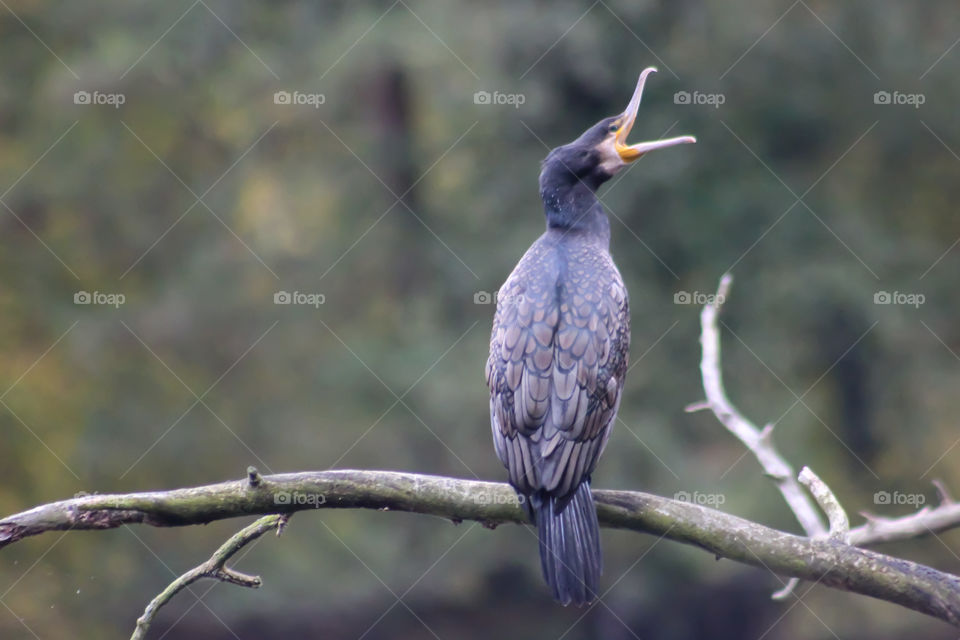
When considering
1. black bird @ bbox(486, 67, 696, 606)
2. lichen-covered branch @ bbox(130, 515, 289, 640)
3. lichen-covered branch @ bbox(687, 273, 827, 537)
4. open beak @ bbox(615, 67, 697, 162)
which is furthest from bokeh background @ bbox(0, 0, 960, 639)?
lichen-covered branch @ bbox(130, 515, 289, 640)

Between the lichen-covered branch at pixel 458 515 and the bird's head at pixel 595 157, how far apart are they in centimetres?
228

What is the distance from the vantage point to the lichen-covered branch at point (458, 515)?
137 inches

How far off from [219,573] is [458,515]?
0.84 m

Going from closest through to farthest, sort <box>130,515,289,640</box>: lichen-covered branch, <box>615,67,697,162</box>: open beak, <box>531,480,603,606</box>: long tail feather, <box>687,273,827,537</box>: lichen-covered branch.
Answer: <box>130,515,289,640</box>: lichen-covered branch, <box>531,480,603,606</box>: long tail feather, <box>687,273,827,537</box>: lichen-covered branch, <box>615,67,697,162</box>: open beak

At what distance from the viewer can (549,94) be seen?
38.8 feet

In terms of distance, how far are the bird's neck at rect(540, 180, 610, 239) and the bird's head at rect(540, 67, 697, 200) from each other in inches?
0.9

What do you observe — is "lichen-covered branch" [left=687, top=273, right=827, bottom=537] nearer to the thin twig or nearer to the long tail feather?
the thin twig

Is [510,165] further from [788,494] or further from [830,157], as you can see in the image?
[788,494]

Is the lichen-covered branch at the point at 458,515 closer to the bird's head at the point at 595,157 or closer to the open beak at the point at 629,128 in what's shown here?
the open beak at the point at 629,128

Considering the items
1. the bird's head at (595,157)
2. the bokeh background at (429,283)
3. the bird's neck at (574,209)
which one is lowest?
the bokeh background at (429,283)

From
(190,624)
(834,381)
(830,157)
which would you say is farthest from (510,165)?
(190,624)

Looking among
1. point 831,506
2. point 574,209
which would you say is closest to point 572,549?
point 831,506

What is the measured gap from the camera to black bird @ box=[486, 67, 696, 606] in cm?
417

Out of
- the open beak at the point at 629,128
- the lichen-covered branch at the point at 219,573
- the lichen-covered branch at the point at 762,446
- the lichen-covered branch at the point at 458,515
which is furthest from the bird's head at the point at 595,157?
the lichen-covered branch at the point at 219,573
